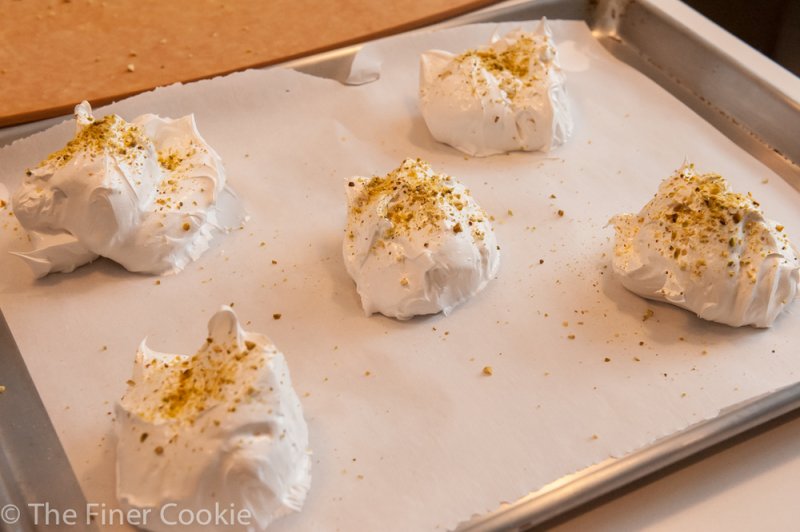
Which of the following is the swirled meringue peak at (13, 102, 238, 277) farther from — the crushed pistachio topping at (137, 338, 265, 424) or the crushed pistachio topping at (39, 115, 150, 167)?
the crushed pistachio topping at (137, 338, 265, 424)

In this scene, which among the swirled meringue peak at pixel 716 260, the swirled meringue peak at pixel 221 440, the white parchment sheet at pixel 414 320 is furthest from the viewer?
the swirled meringue peak at pixel 716 260

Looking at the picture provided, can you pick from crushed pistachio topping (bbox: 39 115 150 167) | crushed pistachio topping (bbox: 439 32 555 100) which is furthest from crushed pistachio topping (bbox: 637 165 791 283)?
crushed pistachio topping (bbox: 39 115 150 167)

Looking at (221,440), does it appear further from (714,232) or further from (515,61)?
(515,61)

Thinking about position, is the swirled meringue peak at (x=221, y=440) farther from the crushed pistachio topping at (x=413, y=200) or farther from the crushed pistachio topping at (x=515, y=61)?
the crushed pistachio topping at (x=515, y=61)

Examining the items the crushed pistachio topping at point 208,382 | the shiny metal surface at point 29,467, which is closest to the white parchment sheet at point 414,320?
the shiny metal surface at point 29,467

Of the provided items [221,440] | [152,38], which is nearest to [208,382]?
[221,440]

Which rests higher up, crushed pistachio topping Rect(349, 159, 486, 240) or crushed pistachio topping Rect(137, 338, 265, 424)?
crushed pistachio topping Rect(349, 159, 486, 240)

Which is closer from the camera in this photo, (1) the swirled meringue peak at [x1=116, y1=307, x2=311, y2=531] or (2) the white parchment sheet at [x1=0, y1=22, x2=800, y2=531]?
(1) the swirled meringue peak at [x1=116, y1=307, x2=311, y2=531]
